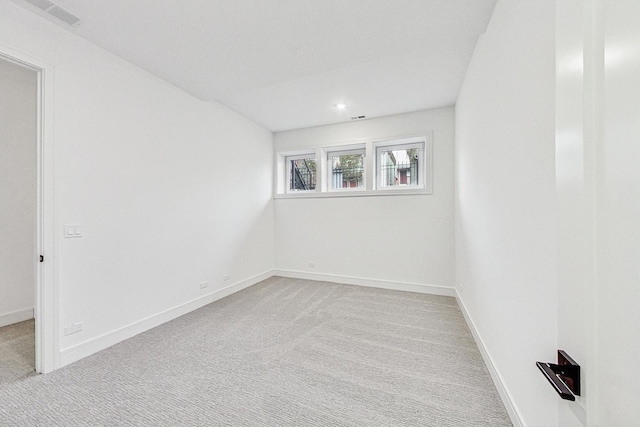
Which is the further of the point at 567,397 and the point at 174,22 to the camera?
the point at 174,22

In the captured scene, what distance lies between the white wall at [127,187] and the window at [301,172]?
133 cm

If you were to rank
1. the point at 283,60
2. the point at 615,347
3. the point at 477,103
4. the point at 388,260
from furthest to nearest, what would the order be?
the point at 388,260
the point at 283,60
the point at 477,103
the point at 615,347

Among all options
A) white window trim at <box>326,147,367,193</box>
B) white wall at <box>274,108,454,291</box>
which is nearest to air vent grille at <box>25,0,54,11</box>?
white wall at <box>274,108,454,291</box>

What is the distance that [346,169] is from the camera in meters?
4.50

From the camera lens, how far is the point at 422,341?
7.77 ft

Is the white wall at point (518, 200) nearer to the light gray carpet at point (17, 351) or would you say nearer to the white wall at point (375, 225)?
the white wall at point (375, 225)

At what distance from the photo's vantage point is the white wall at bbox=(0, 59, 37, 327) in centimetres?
276

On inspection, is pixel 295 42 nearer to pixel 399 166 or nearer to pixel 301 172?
pixel 399 166

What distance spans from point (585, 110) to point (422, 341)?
2.40 meters

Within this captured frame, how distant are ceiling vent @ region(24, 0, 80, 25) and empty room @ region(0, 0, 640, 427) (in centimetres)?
2

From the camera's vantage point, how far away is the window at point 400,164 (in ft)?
13.1

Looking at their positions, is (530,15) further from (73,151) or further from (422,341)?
(73,151)

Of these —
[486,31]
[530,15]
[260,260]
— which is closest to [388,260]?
[260,260]

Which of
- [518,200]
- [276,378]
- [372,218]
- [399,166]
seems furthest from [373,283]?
[518,200]
